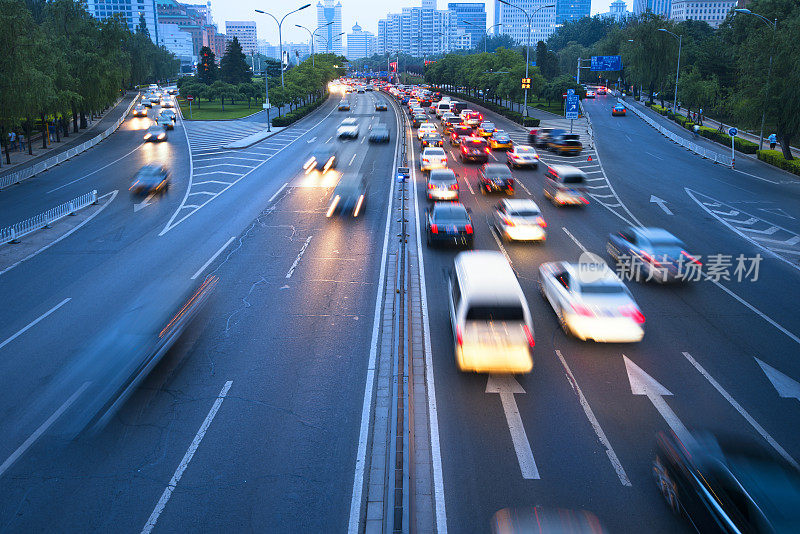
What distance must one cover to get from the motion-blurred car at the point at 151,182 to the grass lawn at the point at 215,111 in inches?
1794

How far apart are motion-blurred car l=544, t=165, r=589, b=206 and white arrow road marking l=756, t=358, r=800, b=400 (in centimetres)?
1579

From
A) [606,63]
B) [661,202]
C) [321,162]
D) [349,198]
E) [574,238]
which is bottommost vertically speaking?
[574,238]

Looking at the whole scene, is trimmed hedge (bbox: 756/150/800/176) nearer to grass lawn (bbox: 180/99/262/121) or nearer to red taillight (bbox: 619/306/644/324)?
red taillight (bbox: 619/306/644/324)

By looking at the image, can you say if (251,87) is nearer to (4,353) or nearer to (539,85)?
(539,85)

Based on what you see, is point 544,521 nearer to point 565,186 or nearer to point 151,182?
point 565,186

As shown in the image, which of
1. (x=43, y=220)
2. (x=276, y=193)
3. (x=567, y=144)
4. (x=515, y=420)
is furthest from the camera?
(x=567, y=144)

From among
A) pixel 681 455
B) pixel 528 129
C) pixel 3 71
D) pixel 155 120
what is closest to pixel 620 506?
pixel 681 455

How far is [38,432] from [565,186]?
25.4 m

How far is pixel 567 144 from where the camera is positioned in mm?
44844

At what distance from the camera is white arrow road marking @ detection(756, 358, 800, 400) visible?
1149 cm

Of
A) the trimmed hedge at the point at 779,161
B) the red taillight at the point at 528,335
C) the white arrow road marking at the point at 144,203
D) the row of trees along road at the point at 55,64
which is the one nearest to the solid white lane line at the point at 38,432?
the red taillight at the point at 528,335

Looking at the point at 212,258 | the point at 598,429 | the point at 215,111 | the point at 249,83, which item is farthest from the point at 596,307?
the point at 249,83

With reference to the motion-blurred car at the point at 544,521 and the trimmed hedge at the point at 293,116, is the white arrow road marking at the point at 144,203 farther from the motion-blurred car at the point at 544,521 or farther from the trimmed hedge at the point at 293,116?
the trimmed hedge at the point at 293,116

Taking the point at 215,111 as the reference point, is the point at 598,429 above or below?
below
